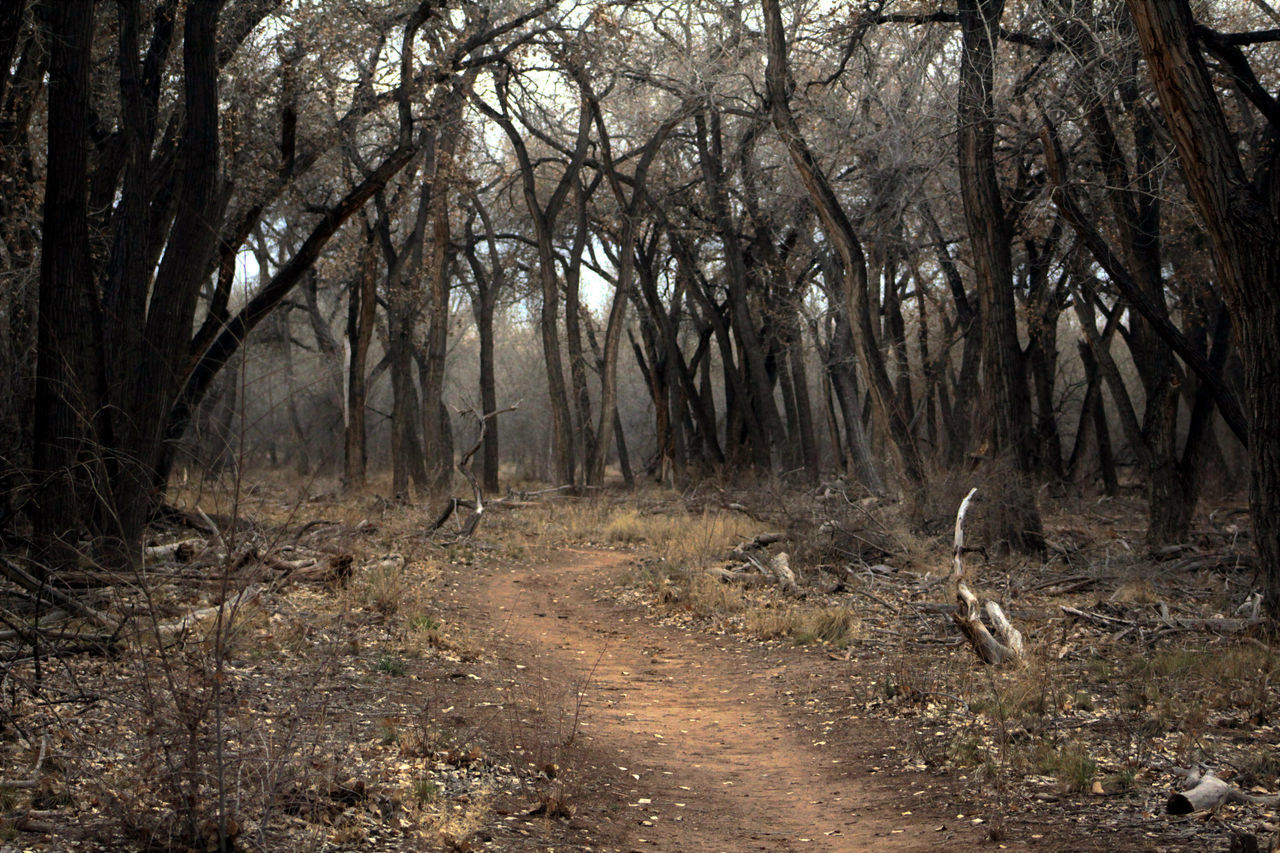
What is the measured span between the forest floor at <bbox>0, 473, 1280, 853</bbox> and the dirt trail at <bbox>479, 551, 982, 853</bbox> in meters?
0.02

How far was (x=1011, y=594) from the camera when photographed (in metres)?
9.19

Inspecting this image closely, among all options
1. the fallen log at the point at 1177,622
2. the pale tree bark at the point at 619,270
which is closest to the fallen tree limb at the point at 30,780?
the fallen log at the point at 1177,622

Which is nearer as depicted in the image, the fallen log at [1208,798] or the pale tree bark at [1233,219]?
the fallen log at [1208,798]

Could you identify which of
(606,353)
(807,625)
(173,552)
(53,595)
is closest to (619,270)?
(606,353)

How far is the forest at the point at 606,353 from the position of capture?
4770 millimetres

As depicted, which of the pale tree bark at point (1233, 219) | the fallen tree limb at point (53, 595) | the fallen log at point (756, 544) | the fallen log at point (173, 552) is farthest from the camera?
the fallen log at point (756, 544)

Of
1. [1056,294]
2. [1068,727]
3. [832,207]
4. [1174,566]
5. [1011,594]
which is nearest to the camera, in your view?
[1068,727]

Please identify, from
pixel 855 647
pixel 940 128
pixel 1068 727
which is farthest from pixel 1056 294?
pixel 1068 727

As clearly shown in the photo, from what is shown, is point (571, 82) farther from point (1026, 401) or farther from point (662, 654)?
point (662, 654)

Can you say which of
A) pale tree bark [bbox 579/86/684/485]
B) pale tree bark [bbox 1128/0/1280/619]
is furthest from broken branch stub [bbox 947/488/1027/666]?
pale tree bark [bbox 579/86/684/485]

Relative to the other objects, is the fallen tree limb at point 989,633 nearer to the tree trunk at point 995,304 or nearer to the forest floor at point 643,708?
the forest floor at point 643,708

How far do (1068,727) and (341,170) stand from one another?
17995 millimetres

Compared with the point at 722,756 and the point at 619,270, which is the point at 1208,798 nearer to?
the point at 722,756

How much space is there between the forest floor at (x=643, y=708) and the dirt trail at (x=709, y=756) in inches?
0.9
